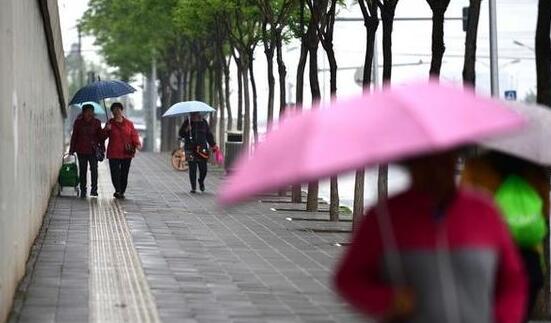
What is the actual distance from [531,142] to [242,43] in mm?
25503

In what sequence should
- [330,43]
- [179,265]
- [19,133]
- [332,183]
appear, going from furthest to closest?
[330,43] → [332,183] → [179,265] → [19,133]

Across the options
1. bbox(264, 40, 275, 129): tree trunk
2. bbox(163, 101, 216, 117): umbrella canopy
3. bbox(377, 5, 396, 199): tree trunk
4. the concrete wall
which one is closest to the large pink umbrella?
the concrete wall

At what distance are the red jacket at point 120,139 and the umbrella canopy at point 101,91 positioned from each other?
1.34m

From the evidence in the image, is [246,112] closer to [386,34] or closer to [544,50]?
[386,34]

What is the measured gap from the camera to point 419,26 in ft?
189

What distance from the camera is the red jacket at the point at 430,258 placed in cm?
535

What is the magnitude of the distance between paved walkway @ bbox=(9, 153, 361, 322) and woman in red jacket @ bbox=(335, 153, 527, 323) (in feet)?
7.22

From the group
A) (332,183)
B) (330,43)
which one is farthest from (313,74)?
(332,183)

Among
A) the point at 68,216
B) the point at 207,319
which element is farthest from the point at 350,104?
the point at 68,216

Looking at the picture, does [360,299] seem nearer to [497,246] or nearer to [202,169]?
[497,246]

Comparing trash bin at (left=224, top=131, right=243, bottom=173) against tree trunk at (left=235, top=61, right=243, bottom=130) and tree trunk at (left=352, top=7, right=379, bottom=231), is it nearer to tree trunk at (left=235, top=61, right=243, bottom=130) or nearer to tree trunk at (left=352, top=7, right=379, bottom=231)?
tree trunk at (left=235, top=61, right=243, bottom=130)

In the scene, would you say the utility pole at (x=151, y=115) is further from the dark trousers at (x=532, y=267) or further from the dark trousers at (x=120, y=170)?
the dark trousers at (x=532, y=267)

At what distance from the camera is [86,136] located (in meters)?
24.5

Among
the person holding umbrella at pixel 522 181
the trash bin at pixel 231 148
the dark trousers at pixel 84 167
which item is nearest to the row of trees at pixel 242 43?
the trash bin at pixel 231 148
